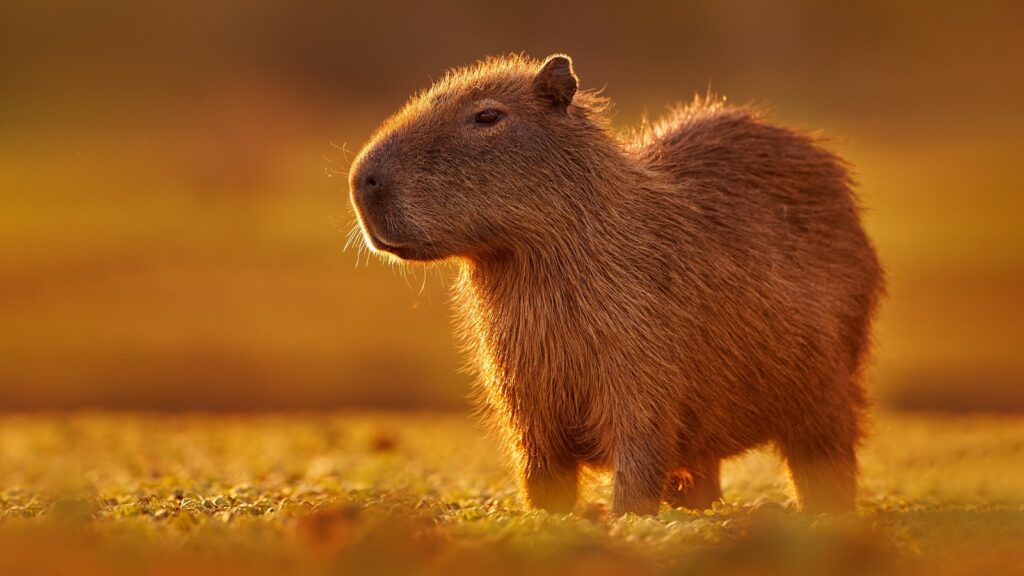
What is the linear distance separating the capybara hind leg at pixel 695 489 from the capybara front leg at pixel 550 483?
2.93ft

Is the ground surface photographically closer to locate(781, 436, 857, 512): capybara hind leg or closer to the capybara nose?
locate(781, 436, 857, 512): capybara hind leg

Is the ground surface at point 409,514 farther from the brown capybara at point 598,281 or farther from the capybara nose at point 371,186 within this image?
the capybara nose at point 371,186

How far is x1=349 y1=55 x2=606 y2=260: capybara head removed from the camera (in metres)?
5.46

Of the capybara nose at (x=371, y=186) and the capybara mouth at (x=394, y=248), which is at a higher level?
the capybara nose at (x=371, y=186)

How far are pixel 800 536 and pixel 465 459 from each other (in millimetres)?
5494

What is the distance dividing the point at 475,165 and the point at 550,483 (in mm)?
1522

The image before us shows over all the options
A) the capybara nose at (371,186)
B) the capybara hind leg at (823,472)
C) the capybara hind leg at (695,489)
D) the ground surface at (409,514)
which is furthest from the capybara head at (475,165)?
the capybara hind leg at (823,472)

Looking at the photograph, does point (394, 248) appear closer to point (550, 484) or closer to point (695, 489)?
point (550, 484)

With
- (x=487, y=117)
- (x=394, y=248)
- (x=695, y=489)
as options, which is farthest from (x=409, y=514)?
(x=695, y=489)

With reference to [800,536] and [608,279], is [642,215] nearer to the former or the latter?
[608,279]

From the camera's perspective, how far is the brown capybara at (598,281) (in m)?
5.51

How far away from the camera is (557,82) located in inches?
229

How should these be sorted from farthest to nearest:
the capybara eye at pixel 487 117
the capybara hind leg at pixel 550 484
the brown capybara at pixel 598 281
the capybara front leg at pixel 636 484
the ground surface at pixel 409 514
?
the capybara hind leg at pixel 550 484, the capybara eye at pixel 487 117, the brown capybara at pixel 598 281, the capybara front leg at pixel 636 484, the ground surface at pixel 409 514

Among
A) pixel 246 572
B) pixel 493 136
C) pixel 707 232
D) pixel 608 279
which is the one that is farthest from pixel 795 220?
pixel 246 572
